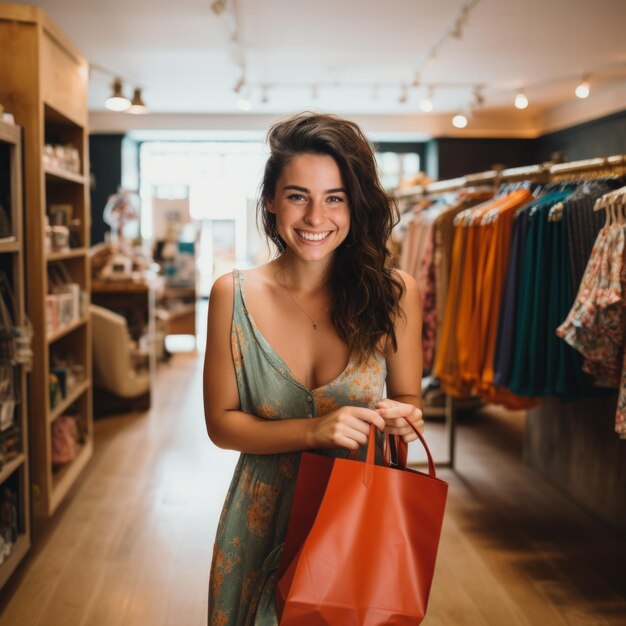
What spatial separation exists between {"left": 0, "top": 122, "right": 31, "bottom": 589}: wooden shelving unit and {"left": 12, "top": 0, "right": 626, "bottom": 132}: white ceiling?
145 inches

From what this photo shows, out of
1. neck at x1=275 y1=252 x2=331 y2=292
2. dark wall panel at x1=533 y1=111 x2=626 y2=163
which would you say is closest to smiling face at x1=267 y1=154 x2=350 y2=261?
neck at x1=275 y1=252 x2=331 y2=292

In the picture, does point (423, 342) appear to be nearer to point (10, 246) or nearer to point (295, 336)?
point (10, 246)

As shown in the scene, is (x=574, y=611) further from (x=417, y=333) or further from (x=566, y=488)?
(x=417, y=333)

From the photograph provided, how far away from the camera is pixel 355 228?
144 cm

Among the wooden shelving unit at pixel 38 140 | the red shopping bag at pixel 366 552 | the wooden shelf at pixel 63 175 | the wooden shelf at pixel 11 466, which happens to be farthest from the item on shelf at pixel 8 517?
the red shopping bag at pixel 366 552

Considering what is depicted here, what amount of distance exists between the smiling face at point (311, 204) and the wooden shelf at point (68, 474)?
2.61 m

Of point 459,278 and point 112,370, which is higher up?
point 459,278

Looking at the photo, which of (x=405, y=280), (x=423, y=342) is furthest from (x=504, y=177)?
(x=405, y=280)

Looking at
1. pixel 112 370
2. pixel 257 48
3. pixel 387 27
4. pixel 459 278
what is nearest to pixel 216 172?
pixel 257 48

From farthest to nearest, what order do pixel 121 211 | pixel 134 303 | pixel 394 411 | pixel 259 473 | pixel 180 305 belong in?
pixel 180 305 → pixel 121 211 → pixel 134 303 → pixel 259 473 → pixel 394 411

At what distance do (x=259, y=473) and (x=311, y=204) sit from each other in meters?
0.53

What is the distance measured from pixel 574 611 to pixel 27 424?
2214mm

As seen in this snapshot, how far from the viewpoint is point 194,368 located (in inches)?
314

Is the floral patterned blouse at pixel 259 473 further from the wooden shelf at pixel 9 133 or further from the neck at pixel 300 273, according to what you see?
the wooden shelf at pixel 9 133
